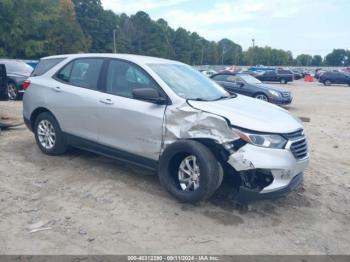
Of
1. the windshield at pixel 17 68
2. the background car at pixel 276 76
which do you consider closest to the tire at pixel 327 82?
the background car at pixel 276 76

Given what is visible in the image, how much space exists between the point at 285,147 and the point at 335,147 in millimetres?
4394

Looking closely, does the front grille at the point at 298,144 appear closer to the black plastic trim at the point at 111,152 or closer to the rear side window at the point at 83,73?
the black plastic trim at the point at 111,152

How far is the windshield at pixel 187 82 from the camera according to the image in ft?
15.8

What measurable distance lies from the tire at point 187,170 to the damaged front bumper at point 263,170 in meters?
0.24

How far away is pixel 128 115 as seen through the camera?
4.81 m

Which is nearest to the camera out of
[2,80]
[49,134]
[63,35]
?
[49,134]

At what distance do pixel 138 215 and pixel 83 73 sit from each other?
2453 millimetres

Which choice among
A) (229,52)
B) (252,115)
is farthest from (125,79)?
(229,52)

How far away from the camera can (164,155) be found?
4.46m

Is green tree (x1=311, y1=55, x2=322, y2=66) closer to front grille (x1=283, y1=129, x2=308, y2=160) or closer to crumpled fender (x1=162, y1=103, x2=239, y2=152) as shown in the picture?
front grille (x1=283, y1=129, x2=308, y2=160)

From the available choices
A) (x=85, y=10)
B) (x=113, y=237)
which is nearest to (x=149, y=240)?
(x=113, y=237)

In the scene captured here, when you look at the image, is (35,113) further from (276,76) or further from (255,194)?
(276,76)

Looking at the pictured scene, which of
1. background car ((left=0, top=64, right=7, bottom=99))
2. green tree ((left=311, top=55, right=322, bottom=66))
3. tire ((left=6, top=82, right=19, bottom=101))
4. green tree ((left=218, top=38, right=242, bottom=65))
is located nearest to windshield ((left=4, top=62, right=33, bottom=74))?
tire ((left=6, top=82, right=19, bottom=101))

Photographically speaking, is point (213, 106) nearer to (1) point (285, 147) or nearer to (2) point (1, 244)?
(1) point (285, 147)
